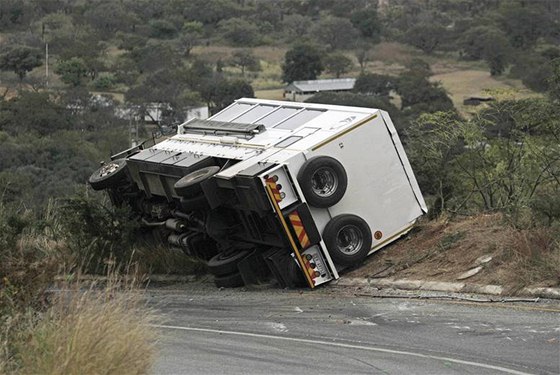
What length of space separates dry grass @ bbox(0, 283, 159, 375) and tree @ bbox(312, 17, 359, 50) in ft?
313

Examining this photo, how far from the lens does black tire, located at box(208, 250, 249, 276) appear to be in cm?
1519

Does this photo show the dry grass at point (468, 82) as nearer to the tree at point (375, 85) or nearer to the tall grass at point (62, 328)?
the tree at point (375, 85)

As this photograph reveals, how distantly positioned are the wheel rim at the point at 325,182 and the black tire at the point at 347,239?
16.2 inches

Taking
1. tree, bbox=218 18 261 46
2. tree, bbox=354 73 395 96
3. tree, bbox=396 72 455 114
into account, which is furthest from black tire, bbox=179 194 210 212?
tree, bbox=218 18 261 46

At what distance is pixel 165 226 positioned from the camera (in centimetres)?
1691

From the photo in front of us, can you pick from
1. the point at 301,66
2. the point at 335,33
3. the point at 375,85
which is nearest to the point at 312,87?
the point at 375,85

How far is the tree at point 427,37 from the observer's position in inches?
3957

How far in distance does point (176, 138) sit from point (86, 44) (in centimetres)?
7166

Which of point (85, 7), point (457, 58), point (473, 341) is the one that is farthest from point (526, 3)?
point (473, 341)

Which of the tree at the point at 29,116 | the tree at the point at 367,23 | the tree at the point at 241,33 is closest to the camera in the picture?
the tree at the point at 29,116

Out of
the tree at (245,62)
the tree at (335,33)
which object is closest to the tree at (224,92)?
the tree at (245,62)

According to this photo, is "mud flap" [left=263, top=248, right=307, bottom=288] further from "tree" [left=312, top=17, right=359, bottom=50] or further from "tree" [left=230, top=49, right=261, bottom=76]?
"tree" [left=312, top=17, right=359, bottom=50]

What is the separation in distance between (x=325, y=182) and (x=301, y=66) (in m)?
66.9

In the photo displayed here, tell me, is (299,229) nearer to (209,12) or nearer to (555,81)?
(555,81)
